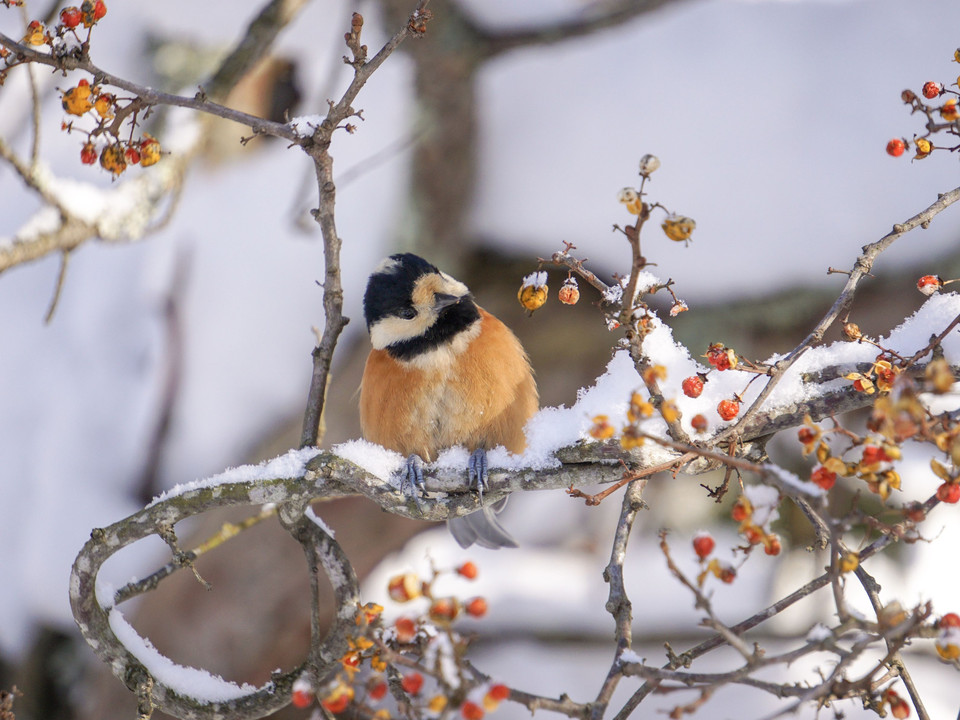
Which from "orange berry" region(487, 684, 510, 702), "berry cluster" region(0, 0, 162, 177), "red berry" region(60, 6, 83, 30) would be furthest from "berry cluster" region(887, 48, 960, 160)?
"red berry" region(60, 6, 83, 30)

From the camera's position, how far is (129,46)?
17.5 feet

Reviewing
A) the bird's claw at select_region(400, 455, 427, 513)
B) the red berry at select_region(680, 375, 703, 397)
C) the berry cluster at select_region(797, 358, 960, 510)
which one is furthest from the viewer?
the bird's claw at select_region(400, 455, 427, 513)

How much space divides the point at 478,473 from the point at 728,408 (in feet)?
2.10

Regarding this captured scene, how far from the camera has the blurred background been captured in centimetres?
404

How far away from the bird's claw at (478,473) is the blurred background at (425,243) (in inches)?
71.5

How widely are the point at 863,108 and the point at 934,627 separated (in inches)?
138

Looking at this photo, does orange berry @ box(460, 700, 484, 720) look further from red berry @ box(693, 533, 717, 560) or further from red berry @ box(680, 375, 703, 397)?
red berry @ box(680, 375, 703, 397)

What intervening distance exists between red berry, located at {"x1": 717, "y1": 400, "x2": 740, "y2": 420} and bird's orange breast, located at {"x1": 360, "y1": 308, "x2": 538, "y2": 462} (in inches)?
40.9

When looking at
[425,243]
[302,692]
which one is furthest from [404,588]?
[425,243]

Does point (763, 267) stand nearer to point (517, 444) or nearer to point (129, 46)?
point (517, 444)

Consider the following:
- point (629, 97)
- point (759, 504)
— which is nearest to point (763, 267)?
point (629, 97)

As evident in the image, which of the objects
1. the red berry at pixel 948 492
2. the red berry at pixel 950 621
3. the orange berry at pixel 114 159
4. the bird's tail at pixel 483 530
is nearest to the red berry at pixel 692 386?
the red berry at pixel 948 492

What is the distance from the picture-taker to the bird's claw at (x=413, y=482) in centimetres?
198

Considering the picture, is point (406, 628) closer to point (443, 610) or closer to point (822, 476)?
point (443, 610)
